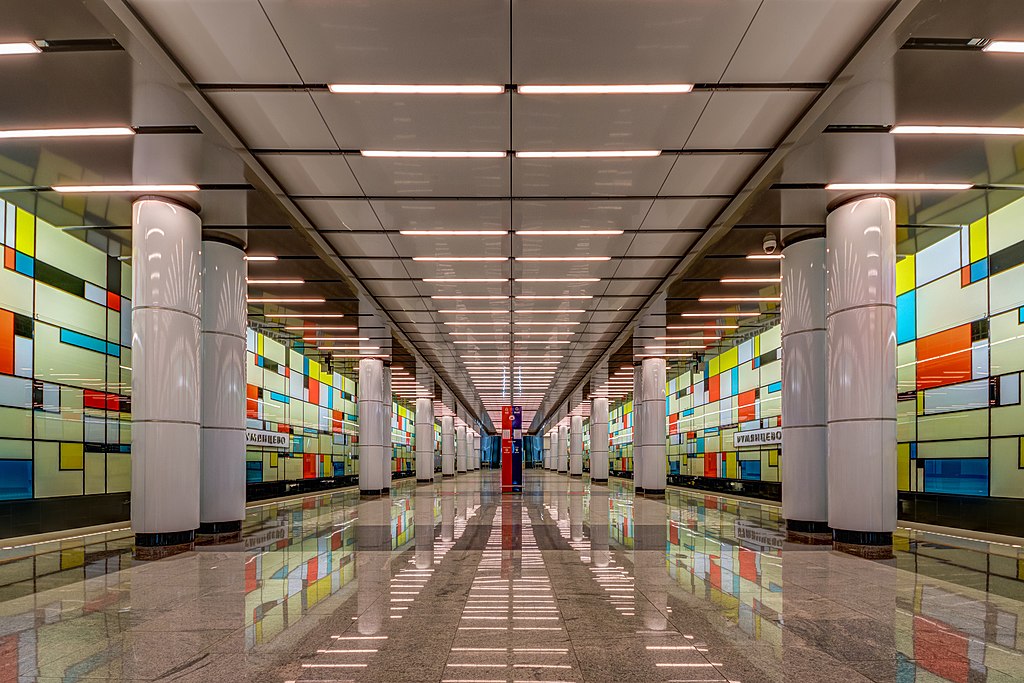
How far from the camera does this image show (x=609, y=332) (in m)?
32.2

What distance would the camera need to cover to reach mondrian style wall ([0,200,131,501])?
55.9 ft

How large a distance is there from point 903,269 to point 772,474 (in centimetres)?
1467

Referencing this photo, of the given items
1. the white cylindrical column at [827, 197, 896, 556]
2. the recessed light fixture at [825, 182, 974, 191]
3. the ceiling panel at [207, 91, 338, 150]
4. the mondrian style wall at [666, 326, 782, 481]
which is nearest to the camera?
the ceiling panel at [207, 91, 338, 150]

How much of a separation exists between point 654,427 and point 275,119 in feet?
92.9

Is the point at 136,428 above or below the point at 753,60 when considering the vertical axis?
below

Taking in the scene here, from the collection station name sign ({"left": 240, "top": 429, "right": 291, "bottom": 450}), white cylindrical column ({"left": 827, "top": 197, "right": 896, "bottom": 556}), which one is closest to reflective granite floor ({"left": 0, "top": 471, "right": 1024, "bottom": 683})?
white cylindrical column ({"left": 827, "top": 197, "right": 896, "bottom": 556})

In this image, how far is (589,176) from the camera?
14.4m

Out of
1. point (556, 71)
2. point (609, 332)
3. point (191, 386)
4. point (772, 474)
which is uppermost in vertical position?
point (556, 71)

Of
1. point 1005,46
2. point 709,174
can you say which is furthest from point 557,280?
point 1005,46

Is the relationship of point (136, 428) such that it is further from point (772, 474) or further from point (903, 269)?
point (772, 474)

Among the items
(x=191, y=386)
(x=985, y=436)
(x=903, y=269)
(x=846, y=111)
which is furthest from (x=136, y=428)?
(x=903, y=269)

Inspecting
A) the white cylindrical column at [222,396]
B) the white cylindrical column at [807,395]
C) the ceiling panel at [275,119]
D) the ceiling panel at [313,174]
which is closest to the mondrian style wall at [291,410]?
the white cylindrical column at [222,396]

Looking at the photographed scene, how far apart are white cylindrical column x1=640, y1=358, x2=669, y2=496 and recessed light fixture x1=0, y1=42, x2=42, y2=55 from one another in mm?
31214

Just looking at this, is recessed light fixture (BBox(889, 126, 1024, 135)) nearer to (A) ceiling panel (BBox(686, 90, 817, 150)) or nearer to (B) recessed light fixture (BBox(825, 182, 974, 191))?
(A) ceiling panel (BBox(686, 90, 817, 150))
